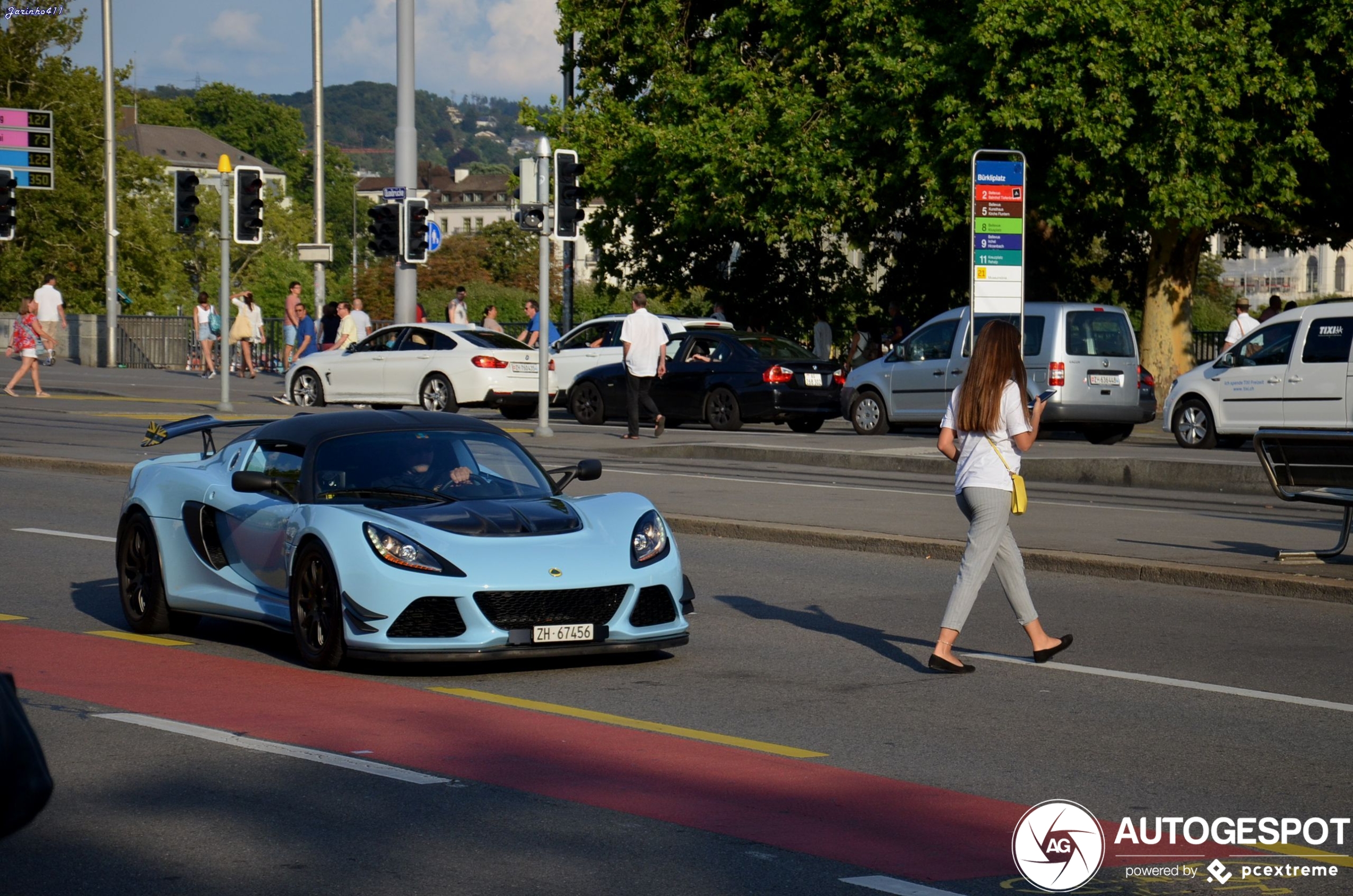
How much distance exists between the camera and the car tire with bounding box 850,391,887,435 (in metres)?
26.1

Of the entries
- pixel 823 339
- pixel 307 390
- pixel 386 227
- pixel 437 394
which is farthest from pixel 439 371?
pixel 823 339

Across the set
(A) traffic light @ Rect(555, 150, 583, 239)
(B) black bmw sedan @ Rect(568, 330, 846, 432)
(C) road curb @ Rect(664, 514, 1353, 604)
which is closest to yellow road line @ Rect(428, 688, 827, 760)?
(C) road curb @ Rect(664, 514, 1353, 604)

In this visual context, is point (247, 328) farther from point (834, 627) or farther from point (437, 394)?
point (834, 627)

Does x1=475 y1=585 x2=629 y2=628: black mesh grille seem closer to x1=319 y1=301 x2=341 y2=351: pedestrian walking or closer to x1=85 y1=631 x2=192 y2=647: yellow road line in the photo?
x1=85 y1=631 x2=192 y2=647: yellow road line

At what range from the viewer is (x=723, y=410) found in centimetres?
2702

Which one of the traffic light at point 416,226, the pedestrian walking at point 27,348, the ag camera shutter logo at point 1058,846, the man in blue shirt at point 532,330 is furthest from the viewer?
the man in blue shirt at point 532,330

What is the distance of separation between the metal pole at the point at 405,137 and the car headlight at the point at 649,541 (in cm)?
2147

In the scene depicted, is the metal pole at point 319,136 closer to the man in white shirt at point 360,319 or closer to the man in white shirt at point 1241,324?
the man in white shirt at point 360,319

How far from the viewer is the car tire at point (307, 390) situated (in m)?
30.5

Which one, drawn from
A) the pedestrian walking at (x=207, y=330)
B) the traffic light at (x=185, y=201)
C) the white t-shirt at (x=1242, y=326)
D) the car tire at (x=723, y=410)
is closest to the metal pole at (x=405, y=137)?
the traffic light at (x=185, y=201)

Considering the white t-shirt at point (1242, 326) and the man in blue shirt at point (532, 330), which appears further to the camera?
the man in blue shirt at point (532, 330)

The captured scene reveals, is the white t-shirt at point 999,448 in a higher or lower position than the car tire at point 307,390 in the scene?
higher

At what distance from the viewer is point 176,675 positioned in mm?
8438

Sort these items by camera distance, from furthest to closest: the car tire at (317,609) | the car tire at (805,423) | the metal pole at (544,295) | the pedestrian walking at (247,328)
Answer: the pedestrian walking at (247,328) → the car tire at (805,423) → the metal pole at (544,295) → the car tire at (317,609)
